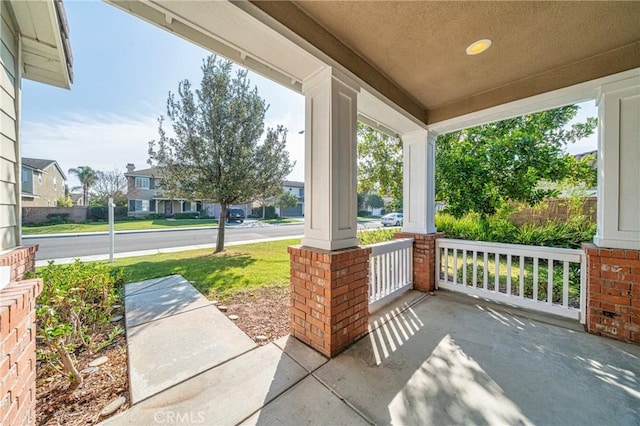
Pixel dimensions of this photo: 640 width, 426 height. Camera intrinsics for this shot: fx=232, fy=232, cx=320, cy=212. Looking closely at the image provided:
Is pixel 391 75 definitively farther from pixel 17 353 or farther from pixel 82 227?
pixel 82 227

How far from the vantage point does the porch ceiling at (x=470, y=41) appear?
196 centimetres

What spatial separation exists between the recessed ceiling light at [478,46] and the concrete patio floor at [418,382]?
10.1 ft

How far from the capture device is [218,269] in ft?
18.2

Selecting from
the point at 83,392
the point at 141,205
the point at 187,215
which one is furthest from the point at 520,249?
the point at 141,205

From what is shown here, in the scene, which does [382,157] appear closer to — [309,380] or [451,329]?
[451,329]

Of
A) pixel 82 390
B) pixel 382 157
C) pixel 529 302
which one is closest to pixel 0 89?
pixel 82 390

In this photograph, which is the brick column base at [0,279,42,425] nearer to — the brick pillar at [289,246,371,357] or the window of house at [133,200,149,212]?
the brick pillar at [289,246,371,357]

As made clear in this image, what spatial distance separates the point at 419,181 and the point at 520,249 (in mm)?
1695

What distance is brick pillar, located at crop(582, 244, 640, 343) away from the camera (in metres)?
2.40

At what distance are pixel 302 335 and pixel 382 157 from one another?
563cm

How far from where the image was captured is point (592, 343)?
2402mm

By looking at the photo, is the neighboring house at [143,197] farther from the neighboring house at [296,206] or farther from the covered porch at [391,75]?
the covered porch at [391,75]

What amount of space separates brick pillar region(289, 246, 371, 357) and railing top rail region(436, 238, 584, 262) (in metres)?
2.13

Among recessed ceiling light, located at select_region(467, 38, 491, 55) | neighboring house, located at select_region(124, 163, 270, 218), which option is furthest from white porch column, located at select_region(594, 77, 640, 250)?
neighboring house, located at select_region(124, 163, 270, 218)
